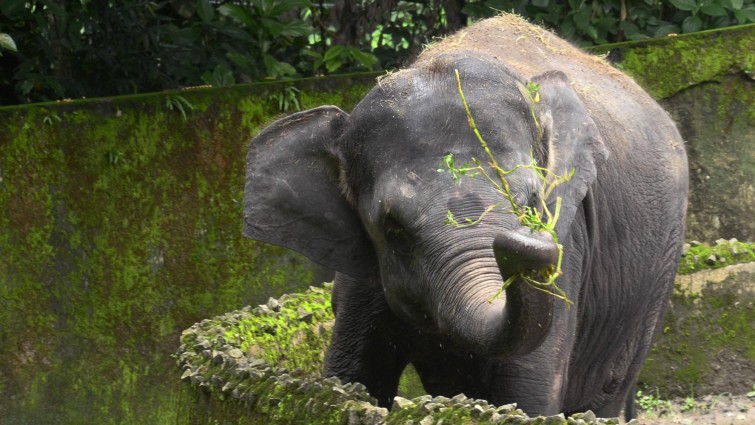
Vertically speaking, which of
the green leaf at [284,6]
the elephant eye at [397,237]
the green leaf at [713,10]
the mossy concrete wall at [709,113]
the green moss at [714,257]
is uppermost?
the green leaf at [284,6]

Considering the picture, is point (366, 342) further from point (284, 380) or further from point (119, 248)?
point (119, 248)

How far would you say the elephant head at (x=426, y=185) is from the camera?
4.26m

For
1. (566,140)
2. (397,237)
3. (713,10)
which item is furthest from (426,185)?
(713,10)

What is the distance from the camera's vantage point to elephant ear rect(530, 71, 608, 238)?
4781 millimetres

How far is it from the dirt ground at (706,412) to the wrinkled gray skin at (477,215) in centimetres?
129

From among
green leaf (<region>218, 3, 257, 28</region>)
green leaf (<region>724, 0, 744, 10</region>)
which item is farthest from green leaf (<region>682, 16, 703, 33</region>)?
green leaf (<region>218, 3, 257, 28</region>)

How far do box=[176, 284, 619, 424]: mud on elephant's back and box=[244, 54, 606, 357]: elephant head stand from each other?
25 cm

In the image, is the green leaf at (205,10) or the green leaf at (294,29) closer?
the green leaf at (205,10)

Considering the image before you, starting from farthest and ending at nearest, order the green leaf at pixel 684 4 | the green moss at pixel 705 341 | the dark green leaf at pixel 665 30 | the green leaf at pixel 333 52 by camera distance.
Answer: the dark green leaf at pixel 665 30
the green leaf at pixel 684 4
the green leaf at pixel 333 52
the green moss at pixel 705 341

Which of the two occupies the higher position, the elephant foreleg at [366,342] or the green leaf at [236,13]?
the green leaf at [236,13]

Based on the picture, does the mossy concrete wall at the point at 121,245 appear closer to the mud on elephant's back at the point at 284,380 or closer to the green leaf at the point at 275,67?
the green leaf at the point at 275,67

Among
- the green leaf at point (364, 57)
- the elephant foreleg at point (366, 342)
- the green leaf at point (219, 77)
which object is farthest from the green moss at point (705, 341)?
the elephant foreleg at point (366, 342)

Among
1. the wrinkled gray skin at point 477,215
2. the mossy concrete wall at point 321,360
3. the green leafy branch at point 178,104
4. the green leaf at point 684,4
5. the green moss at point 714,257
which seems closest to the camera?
the mossy concrete wall at point 321,360

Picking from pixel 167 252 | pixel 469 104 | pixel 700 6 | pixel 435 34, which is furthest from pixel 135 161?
pixel 700 6
